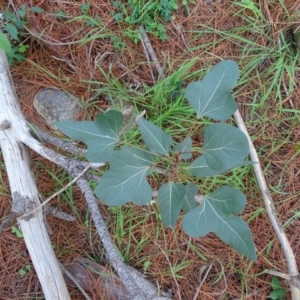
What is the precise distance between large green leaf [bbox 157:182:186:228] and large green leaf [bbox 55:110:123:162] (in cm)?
25

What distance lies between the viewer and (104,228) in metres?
1.74

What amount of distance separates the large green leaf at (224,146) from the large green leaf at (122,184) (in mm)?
243

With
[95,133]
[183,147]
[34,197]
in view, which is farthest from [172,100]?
[34,197]

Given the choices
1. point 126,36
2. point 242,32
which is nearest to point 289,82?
point 242,32

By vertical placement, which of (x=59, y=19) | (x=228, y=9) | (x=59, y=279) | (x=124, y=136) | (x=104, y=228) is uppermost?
(x=59, y=19)

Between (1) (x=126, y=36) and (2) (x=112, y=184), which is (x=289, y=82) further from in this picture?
(2) (x=112, y=184)

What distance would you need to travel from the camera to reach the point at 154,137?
51.4 inches

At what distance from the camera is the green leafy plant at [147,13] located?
6.33 ft

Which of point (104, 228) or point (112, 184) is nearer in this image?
point (112, 184)

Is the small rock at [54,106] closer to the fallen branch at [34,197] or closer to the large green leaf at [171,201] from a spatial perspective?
the fallen branch at [34,197]

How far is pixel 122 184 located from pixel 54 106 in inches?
36.3

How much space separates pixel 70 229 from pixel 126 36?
1.07 metres

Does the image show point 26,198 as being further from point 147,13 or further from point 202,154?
point 147,13

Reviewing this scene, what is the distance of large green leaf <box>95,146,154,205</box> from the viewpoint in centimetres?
126
